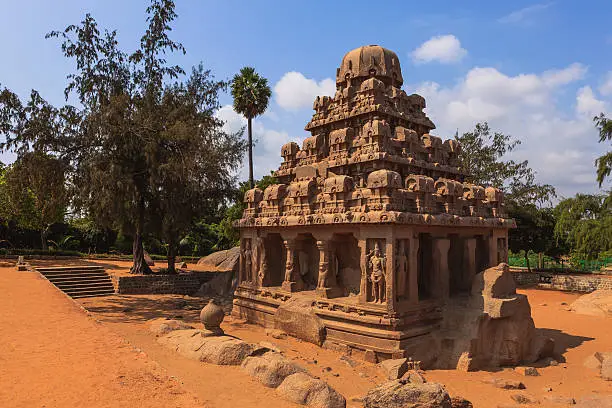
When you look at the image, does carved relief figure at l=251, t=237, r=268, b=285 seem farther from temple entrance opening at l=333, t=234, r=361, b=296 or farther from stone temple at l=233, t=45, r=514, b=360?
temple entrance opening at l=333, t=234, r=361, b=296

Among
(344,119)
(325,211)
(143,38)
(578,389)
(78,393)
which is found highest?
(143,38)

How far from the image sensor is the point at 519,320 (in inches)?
439

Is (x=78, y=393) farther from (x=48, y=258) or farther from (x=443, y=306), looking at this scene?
(x=48, y=258)

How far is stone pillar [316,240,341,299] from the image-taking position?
477 inches

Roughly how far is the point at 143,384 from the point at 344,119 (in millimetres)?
10067

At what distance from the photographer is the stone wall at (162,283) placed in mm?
20250

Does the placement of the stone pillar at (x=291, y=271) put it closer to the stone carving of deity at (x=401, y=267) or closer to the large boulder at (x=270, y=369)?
the stone carving of deity at (x=401, y=267)

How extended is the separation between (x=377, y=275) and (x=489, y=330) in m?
3.25

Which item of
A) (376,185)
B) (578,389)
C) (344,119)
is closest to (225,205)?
(344,119)

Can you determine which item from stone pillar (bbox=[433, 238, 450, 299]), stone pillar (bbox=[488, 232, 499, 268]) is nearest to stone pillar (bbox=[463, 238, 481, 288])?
stone pillar (bbox=[488, 232, 499, 268])

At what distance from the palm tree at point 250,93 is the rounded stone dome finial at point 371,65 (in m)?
20.8

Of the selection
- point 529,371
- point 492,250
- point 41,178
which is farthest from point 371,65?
point 41,178

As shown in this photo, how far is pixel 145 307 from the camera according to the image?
17078mm

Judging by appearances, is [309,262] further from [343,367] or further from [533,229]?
[533,229]
